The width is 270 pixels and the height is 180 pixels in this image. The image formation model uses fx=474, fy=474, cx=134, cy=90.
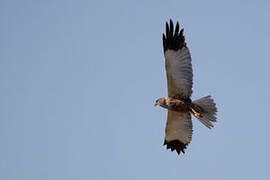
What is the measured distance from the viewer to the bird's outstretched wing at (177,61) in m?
10.2

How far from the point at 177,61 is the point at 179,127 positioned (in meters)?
1.67

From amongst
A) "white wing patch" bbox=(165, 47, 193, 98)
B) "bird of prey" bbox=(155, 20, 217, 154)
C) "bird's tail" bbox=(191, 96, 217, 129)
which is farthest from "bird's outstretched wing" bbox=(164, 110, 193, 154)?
"white wing patch" bbox=(165, 47, 193, 98)

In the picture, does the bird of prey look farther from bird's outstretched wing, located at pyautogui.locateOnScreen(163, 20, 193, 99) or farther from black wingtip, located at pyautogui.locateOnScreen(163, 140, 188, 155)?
black wingtip, located at pyautogui.locateOnScreen(163, 140, 188, 155)

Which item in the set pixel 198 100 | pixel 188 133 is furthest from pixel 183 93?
pixel 188 133

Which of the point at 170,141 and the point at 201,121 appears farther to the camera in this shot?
the point at 170,141

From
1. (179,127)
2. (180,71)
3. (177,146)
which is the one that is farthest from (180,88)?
(177,146)

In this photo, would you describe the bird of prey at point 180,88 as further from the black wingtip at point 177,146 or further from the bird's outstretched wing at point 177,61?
the black wingtip at point 177,146

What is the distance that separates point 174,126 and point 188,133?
36 cm

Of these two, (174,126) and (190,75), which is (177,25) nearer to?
(190,75)

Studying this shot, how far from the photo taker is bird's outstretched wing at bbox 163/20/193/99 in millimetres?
10195

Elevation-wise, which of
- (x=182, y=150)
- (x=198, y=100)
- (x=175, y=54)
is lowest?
(x=182, y=150)

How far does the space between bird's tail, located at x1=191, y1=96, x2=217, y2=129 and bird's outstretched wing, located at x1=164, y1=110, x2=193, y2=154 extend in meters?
0.34

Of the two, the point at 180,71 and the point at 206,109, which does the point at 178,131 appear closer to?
the point at 206,109

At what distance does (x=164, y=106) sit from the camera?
1062 cm
